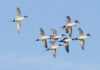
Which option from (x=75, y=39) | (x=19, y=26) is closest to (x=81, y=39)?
(x=75, y=39)

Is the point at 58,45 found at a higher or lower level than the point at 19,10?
lower

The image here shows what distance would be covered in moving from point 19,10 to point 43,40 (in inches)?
270

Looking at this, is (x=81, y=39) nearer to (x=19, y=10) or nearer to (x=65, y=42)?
(x=65, y=42)

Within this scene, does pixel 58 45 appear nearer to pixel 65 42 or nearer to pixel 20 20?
pixel 65 42

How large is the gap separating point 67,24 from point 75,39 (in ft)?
8.81

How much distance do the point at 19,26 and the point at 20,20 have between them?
940 millimetres

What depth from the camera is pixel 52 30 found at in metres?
102

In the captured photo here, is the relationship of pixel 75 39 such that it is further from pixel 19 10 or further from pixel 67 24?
pixel 19 10

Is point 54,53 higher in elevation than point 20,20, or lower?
lower

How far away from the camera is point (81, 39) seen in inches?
3895

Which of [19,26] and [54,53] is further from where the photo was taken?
[54,53]

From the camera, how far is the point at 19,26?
314 feet

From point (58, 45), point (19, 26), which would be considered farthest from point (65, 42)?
point (19, 26)

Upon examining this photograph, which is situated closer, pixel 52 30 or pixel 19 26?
pixel 19 26
